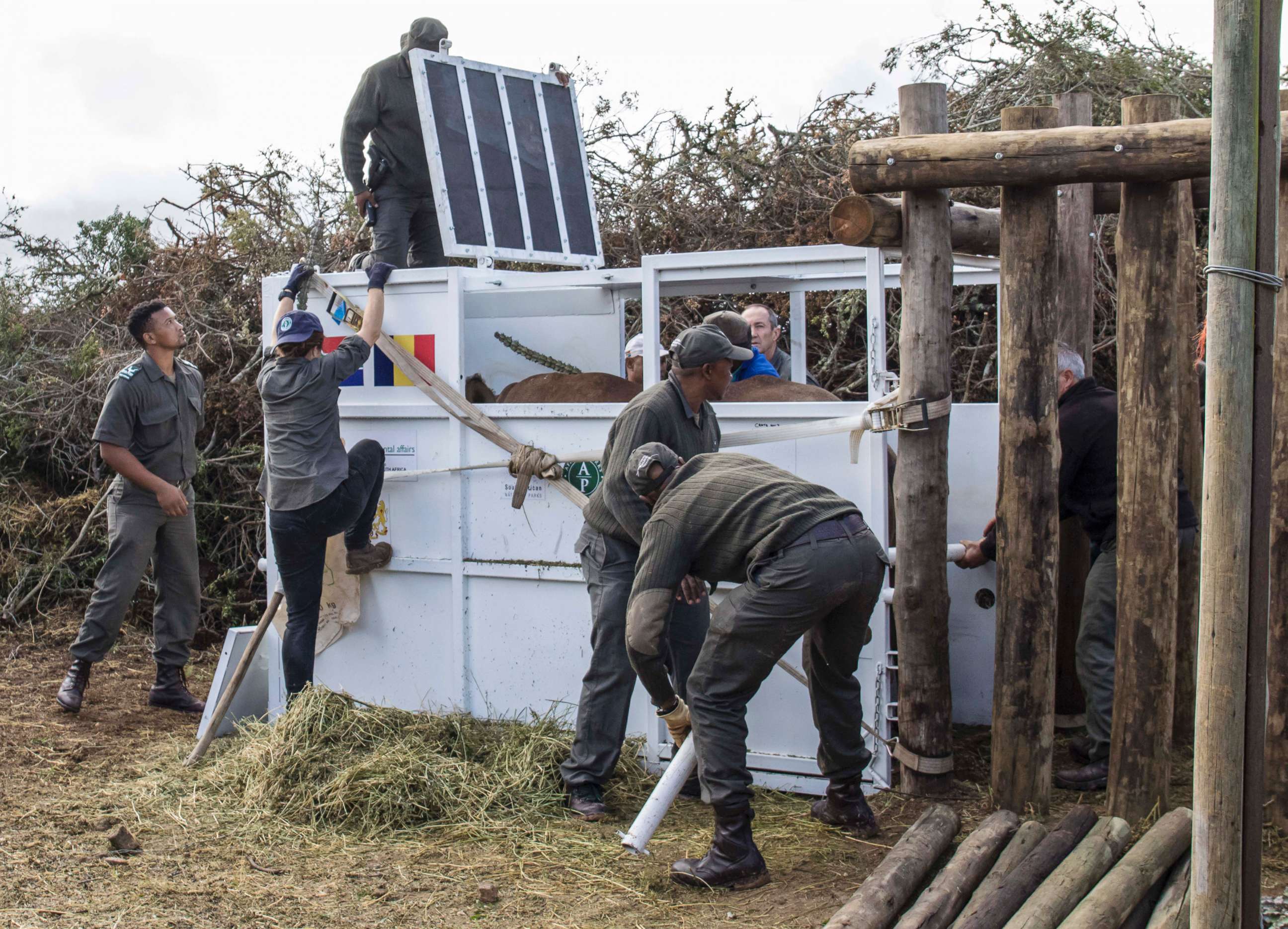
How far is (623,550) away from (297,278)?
8.00 ft

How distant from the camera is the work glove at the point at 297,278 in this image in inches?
256

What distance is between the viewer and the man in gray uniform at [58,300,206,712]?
23.2 ft

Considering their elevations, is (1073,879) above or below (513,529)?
below

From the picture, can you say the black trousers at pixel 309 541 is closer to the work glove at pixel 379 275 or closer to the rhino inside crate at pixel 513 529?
the rhino inside crate at pixel 513 529

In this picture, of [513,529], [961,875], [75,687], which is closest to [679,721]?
[961,875]

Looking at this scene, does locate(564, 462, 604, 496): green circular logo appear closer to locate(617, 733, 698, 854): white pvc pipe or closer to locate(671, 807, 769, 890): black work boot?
locate(617, 733, 698, 854): white pvc pipe

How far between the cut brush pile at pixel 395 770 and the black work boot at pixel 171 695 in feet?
4.14

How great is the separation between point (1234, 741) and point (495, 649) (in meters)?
3.80

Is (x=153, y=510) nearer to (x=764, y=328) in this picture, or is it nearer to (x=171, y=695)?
(x=171, y=695)

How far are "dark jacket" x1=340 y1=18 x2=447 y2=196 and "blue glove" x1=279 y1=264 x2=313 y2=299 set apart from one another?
0.71 m

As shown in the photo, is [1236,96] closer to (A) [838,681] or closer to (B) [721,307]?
(A) [838,681]

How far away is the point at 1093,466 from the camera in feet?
18.1

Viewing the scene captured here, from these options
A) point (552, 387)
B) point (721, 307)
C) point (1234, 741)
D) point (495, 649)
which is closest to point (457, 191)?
point (552, 387)

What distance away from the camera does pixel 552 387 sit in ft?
20.6
